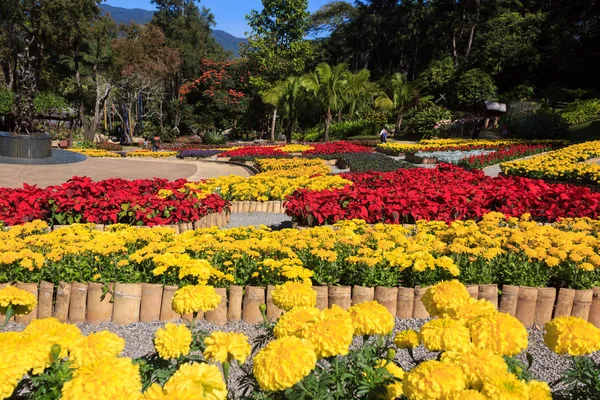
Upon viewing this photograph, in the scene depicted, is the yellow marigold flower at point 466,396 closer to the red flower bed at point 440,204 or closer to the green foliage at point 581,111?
the red flower bed at point 440,204

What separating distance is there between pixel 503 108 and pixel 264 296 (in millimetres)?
28847

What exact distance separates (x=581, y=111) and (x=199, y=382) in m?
30.3

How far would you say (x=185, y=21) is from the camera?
2137 inches

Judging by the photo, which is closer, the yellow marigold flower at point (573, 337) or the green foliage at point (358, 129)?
the yellow marigold flower at point (573, 337)

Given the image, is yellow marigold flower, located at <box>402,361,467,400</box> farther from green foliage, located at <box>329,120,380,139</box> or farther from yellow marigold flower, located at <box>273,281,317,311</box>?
green foliage, located at <box>329,120,380,139</box>

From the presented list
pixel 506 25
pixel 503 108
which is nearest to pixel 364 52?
pixel 506 25

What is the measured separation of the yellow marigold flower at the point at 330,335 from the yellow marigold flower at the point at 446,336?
285 mm

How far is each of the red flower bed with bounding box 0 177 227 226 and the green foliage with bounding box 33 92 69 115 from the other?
29617 mm

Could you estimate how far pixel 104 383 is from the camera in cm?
117

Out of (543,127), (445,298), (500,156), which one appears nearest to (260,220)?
(445,298)

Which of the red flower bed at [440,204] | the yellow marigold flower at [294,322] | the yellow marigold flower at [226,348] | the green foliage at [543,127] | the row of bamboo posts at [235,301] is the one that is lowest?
the row of bamboo posts at [235,301]

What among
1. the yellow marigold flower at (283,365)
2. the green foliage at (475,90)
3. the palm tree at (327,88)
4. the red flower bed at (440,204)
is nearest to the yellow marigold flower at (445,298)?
the yellow marigold flower at (283,365)

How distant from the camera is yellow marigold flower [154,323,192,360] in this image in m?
1.54

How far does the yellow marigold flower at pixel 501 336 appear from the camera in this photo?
1477 millimetres
